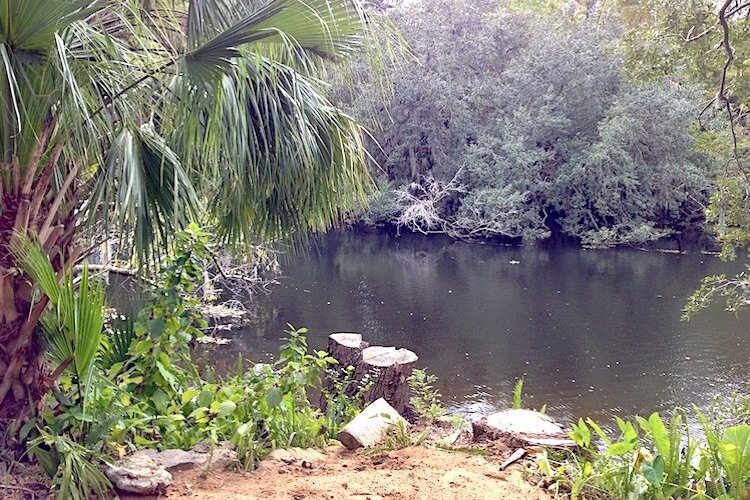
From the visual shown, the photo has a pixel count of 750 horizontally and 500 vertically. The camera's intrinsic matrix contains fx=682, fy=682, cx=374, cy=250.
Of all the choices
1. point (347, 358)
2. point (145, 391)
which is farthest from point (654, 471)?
point (347, 358)

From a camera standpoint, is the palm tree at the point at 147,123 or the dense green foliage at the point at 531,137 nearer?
the palm tree at the point at 147,123

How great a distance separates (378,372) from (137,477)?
2695 mm

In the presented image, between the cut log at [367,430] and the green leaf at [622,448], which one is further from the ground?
the green leaf at [622,448]

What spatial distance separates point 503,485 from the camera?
2.49 m

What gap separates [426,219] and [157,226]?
16.0 meters

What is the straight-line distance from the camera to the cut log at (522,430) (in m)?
2.84

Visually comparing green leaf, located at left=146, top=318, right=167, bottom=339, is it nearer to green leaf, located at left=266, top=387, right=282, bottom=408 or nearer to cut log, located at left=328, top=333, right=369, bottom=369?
green leaf, located at left=266, top=387, right=282, bottom=408

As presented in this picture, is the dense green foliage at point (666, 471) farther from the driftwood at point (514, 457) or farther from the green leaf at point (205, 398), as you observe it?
the green leaf at point (205, 398)

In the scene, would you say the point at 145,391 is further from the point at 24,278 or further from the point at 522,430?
the point at 522,430

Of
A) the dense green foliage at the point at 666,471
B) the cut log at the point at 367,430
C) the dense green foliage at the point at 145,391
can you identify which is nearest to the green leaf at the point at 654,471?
the dense green foliage at the point at 666,471

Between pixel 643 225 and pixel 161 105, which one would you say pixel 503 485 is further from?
pixel 643 225

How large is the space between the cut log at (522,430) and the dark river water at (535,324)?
4.17 metres

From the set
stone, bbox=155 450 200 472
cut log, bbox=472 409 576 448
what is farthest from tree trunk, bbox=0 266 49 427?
cut log, bbox=472 409 576 448

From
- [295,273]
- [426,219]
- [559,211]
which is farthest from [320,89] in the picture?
[559,211]
